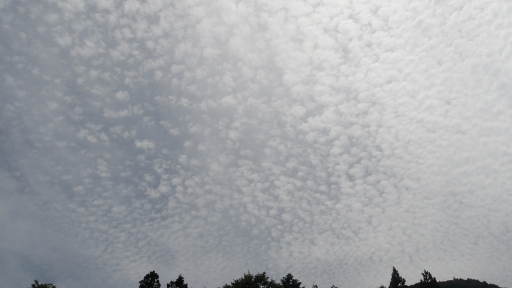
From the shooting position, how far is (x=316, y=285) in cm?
9062

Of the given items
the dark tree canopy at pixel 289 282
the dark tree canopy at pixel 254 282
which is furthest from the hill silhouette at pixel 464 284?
the dark tree canopy at pixel 254 282

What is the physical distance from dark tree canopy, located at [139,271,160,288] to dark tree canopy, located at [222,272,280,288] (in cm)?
1261

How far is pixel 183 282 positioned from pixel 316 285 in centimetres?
5096

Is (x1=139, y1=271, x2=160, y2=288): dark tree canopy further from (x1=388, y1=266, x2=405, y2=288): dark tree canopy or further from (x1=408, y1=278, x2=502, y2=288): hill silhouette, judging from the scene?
(x1=408, y1=278, x2=502, y2=288): hill silhouette

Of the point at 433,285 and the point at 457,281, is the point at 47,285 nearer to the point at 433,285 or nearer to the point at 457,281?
the point at 433,285

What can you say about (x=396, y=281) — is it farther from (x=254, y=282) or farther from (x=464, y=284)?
(x=464, y=284)

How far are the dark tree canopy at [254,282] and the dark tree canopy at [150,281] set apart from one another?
1261 cm

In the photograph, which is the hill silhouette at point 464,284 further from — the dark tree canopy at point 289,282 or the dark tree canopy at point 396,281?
the dark tree canopy at point 289,282

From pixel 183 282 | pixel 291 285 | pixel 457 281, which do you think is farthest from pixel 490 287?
pixel 183 282

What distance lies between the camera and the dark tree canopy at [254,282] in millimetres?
52469

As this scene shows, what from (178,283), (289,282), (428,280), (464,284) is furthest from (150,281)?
(464,284)

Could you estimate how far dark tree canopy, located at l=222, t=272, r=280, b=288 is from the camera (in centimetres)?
5247

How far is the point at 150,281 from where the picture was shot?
4828 cm

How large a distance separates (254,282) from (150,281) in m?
16.5
